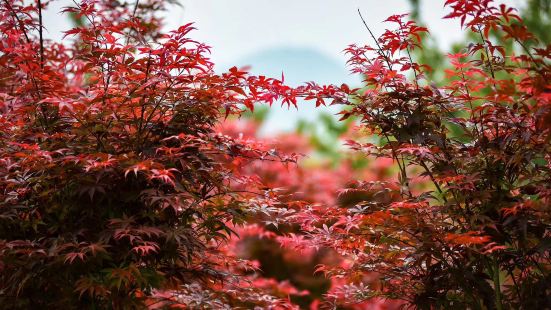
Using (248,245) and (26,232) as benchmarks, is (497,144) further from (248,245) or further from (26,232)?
(248,245)

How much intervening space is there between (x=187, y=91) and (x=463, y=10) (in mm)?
1429

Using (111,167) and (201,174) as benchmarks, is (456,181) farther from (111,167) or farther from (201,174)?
Answer: (111,167)

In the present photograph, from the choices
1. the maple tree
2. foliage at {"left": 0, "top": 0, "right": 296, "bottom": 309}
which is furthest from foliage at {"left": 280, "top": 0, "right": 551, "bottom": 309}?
foliage at {"left": 0, "top": 0, "right": 296, "bottom": 309}

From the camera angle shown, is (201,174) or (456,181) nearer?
(456,181)

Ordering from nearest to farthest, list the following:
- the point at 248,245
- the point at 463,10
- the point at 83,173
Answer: the point at 463,10 < the point at 83,173 < the point at 248,245

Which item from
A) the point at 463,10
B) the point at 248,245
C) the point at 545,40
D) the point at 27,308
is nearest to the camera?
the point at 463,10

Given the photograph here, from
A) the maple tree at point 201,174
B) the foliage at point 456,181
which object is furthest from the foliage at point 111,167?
the foliage at point 456,181

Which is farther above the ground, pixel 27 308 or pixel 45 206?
pixel 45 206

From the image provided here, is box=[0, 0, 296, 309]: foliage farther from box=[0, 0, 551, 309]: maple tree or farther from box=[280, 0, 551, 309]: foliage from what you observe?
box=[280, 0, 551, 309]: foliage

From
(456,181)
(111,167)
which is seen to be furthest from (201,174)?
(456,181)

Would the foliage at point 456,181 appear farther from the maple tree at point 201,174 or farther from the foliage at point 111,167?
the foliage at point 111,167

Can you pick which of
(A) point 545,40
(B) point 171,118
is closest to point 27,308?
(B) point 171,118

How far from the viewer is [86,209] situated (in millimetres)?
2922

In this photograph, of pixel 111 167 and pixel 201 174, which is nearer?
pixel 111 167
